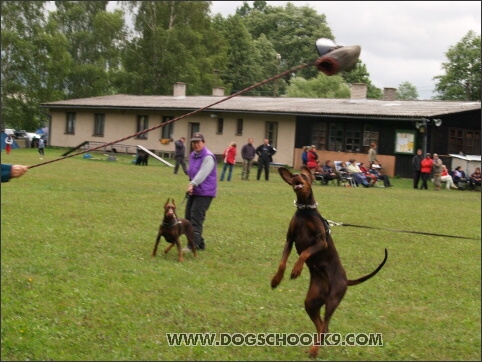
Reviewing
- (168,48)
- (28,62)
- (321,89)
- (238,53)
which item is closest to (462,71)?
(321,89)

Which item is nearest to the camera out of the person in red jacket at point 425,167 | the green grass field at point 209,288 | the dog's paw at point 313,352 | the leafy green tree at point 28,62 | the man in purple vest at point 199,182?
the dog's paw at point 313,352

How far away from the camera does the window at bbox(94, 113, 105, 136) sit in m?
50.8

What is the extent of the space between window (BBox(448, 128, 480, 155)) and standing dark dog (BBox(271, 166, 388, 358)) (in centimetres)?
3291

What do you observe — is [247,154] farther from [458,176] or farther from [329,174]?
[458,176]

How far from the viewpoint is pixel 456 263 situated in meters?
12.0

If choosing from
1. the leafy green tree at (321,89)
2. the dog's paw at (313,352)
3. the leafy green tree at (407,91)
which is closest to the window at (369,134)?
the leafy green tree at (321,89)

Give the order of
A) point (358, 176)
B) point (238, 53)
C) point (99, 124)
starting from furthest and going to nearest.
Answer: point (238, 53) → point (99, 124) → point (358, 176)

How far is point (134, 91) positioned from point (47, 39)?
36.2ft

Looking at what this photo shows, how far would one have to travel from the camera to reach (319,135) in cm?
4119

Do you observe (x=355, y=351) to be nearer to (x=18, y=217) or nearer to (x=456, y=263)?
(x=456, y=263)

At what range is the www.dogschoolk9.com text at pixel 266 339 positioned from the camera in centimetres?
698

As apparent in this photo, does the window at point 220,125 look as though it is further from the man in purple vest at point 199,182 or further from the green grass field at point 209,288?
the man in purple vest at point 199,182

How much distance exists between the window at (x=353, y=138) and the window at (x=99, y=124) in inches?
719

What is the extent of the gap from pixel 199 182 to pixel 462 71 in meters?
61.8
